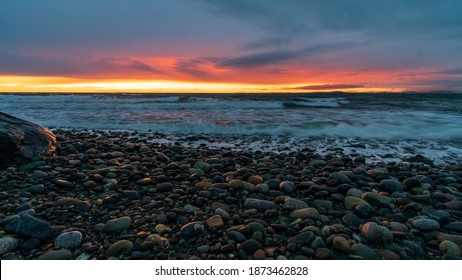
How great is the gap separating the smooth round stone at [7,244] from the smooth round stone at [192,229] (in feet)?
4.64

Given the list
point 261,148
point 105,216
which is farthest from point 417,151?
point 105,216

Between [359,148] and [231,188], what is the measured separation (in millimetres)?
4582

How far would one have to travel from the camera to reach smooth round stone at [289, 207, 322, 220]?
2.76 metres

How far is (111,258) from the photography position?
2.16 meters

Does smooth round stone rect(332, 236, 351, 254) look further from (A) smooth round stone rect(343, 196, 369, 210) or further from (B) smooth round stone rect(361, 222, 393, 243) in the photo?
(A) smooth round stone rect(343, 196, 369, 210)

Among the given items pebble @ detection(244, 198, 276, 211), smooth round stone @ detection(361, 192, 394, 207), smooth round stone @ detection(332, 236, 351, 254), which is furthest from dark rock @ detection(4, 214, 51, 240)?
smooth round stone @ detection(361, 192, 394, 207)

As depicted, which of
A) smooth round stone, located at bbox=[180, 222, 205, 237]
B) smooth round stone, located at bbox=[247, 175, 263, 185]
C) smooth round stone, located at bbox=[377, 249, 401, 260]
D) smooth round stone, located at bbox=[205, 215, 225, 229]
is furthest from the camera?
smooth round stone, located at bbox=[247, 175, 263, 185]

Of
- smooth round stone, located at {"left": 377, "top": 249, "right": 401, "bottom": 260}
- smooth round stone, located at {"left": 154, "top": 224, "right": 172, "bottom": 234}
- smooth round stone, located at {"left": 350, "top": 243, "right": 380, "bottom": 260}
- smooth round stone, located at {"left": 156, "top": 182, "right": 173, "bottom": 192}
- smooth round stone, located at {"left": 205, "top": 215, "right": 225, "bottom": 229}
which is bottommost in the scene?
smooth round stone, located at {"left": 377, "top": 249, "right": 401, "bottom": 260}

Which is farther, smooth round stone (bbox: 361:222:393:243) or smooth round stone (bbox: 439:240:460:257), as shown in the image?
smooth round stone (bbox: 361:222:393:243)

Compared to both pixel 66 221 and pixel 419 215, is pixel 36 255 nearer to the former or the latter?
pixel 66 221

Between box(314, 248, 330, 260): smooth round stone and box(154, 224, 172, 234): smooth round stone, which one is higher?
box(154, 224, 172, 234): smooth round stone

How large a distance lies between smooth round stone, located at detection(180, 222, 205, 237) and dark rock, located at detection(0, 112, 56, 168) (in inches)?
141

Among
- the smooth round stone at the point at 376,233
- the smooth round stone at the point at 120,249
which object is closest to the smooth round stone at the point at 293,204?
the smooth round stone at the point at 376,233

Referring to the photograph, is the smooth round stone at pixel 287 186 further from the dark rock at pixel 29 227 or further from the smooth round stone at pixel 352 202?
the dark rock at pixel 29 227
